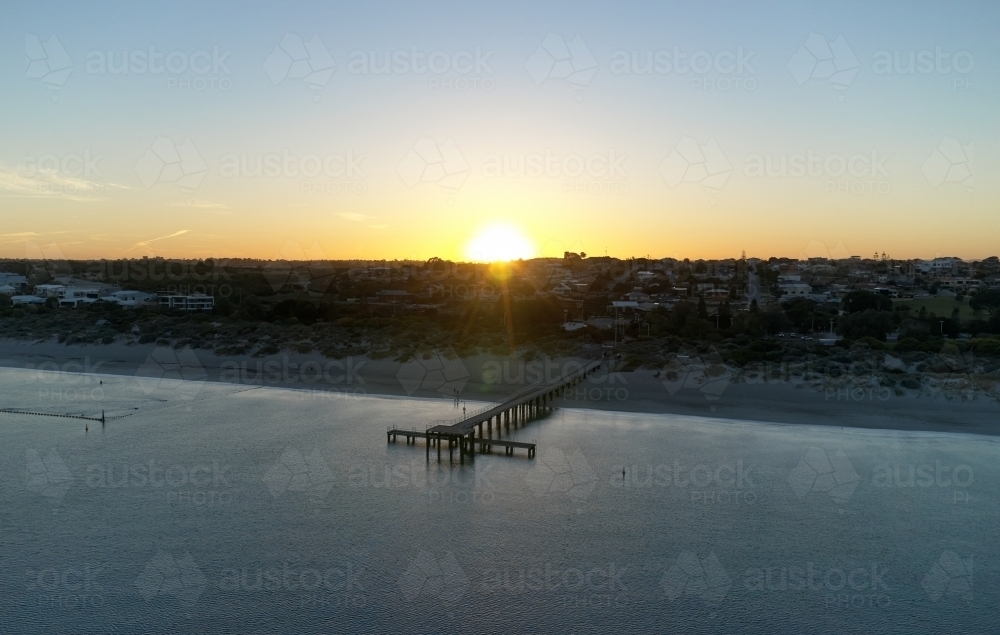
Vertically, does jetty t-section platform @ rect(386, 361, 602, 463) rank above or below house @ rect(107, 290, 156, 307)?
below

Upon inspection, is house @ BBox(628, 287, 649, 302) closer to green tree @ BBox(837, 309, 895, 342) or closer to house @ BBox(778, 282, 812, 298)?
house @ BBox(778, 282, 812, 298)

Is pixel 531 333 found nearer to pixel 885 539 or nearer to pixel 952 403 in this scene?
pixel 952 403

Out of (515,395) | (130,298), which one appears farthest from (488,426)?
(130,298)

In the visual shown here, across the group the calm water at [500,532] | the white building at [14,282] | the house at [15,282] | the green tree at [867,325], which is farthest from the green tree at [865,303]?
the white building at [14,282]

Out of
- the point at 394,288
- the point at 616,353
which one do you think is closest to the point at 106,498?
the point at 616,353

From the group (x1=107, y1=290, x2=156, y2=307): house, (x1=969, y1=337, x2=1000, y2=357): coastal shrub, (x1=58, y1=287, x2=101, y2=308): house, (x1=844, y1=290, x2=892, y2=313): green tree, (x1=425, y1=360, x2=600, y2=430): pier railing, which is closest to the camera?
(x1=425, y1=360, x2=600, y2=430): pier railing

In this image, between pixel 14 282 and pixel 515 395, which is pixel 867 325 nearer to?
pixel 515 395

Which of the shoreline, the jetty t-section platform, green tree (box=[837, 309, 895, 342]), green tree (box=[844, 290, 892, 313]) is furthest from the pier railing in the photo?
green tree (box=[844, 290, 892, 313])
